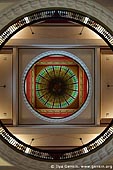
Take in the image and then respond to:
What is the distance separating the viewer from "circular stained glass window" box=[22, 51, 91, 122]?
406 inches

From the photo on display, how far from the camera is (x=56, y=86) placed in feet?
34.1

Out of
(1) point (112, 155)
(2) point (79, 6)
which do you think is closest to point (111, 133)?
(1) point (112, 155)

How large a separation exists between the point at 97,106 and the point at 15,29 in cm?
427

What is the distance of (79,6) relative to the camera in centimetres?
561

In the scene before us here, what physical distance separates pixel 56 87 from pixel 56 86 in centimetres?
3

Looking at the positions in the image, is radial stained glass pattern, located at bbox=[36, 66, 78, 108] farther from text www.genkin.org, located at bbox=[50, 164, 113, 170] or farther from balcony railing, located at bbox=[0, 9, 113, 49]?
text www.genkin.org, located at bbox=[50, 164, 113, 170]

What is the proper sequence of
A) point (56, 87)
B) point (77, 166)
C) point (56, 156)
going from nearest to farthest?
point (77, 166) → point (56, 156) → point (56, 87)

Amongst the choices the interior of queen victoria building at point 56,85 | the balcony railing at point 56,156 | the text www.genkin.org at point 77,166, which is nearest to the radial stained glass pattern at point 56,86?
the interior of queen victoria building at point 56,85

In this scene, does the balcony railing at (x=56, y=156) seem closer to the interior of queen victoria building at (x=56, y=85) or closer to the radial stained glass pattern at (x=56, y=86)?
the interior of queen victoria building at (x=56, y=85)

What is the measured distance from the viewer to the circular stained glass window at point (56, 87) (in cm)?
1030

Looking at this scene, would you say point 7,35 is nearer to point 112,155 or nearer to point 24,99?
point 112,155

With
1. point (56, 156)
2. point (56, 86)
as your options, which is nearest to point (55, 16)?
point (56, 156)

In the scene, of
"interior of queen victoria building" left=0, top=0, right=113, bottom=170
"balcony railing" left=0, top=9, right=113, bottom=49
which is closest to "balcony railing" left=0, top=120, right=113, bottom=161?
"interior of queen victoria building" left=0, top=0, right=113, bottom=170

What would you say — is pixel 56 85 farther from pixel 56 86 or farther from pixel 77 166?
pixel 77 166
